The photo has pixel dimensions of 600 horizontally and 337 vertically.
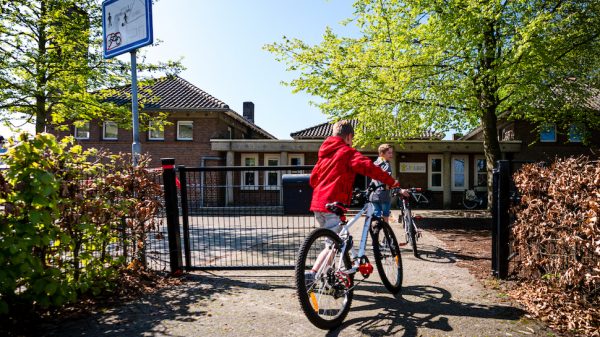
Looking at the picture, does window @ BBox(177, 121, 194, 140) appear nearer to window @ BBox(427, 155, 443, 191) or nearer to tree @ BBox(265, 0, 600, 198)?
tree @ BBox(265, 0, 600, 198)

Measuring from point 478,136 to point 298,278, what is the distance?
1289 inches

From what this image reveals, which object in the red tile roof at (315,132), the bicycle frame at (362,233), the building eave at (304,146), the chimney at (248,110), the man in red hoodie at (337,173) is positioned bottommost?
the bicycle frame at (362,233)

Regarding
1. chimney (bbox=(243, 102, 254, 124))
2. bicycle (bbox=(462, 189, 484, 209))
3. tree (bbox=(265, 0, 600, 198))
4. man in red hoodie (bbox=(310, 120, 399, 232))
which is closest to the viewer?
man in red hoodie (bbox=(310, 120, 399, 232))

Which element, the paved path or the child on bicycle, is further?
the child on bicycle

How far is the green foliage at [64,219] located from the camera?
319 centimetres

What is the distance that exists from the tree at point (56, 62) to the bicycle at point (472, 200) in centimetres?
1803

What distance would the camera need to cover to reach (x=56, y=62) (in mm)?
13203

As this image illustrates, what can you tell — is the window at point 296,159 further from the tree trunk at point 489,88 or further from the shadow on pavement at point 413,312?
the shadow on pavement at point 413,312

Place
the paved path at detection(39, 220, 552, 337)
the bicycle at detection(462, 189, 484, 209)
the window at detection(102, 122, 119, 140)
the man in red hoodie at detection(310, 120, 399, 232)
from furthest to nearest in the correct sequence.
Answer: the window at detection(102, 122, 119, 140), the bicycle at detection(462, 189, 484, 209), the man in red hoodie at detection(310, 120, 399, 232), the paved path at detection(39, 220, 552, 337)

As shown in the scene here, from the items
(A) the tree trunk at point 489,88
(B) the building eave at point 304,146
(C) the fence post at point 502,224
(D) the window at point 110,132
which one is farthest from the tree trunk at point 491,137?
(D) the window at point 110,132

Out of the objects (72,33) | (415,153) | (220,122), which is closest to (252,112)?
(220,122)

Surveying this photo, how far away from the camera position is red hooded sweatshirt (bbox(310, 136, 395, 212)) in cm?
363

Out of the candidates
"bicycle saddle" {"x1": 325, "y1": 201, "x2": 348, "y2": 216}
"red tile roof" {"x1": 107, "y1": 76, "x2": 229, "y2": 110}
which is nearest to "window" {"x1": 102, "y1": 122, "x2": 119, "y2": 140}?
"red tile roof" {"x1": 107, "y1": 76, "x2": 229, "y2": 110}

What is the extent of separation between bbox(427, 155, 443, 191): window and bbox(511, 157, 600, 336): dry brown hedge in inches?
807
